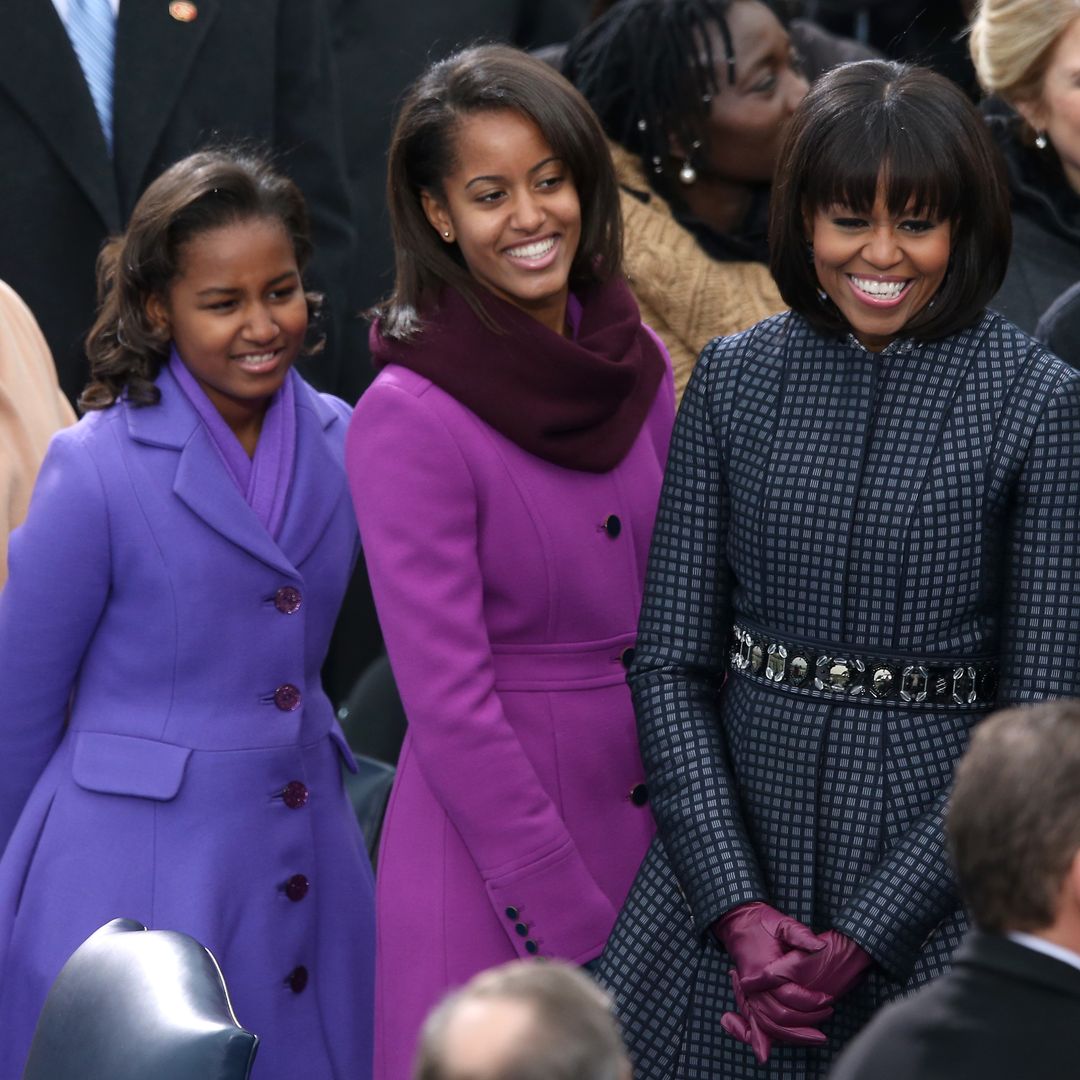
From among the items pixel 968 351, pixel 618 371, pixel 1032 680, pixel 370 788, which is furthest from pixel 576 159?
pixel 370 788

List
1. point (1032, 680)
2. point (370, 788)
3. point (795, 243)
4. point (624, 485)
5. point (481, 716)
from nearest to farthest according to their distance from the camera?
point (1032, 680) → point (795, 243) → point (481, 716) → point (624, 485) → point (370, 788)

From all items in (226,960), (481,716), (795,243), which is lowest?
(226,960)

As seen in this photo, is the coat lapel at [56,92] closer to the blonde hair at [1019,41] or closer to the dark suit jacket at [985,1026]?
the blonde hair at [1019,41]

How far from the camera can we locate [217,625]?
3.19 meters

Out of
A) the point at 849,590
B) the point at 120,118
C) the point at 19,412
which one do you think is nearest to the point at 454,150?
the point at 849,590

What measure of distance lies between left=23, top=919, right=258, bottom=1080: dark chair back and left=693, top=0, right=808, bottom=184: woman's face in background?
1.96 m

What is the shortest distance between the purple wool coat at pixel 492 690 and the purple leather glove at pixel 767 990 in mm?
379

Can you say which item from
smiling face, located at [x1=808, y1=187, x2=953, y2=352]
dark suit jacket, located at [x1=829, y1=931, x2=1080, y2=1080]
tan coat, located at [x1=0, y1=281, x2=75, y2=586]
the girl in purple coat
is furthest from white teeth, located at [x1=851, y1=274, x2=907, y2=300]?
tan coat, located at [x1=0, y1=281, x2=75, y2=586]

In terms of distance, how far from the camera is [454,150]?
9.66 ft

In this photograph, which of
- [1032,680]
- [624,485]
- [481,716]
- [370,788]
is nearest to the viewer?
[1032,680]

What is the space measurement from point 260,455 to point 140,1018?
3.76ft

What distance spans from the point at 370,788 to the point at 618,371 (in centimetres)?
106

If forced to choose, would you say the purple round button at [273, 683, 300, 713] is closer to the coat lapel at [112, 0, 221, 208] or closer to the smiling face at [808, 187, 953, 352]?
the smiling face at [808, 187, 953, 352]

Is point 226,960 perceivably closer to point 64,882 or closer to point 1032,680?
point 64,882
